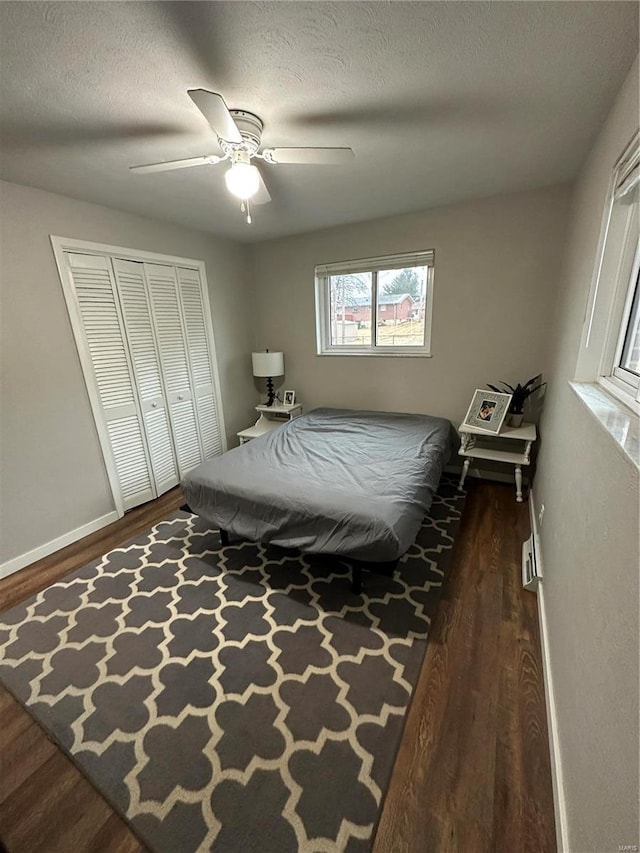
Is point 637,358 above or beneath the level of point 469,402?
above

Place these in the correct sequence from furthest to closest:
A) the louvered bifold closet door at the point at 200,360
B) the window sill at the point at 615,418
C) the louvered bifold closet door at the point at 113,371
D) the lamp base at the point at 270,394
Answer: the lamp base at the point at 270,394
the louvered bifold closet door at the point at 200,360
the louvered bifold closet door at the point at 113,371
the window sill at the point at 615,418

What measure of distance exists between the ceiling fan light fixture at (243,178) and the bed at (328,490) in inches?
60.9

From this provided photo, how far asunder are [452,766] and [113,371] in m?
3.06

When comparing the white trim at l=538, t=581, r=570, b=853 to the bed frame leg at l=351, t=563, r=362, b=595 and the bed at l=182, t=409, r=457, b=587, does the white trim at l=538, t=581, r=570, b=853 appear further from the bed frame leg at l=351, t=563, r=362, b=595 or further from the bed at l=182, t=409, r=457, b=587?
the bed frame leg at l=351, t=563, r=362, b=595

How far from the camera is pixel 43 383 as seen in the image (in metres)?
2.24

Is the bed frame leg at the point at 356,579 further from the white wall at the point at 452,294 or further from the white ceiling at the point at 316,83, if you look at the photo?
the white ceiling at the point at 316,83

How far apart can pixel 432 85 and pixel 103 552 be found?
321 cm

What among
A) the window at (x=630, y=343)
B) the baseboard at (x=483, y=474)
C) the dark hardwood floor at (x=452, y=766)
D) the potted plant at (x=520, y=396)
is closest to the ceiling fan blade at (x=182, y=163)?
the window at (x=630, y=343)

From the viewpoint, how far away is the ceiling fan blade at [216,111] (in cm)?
105

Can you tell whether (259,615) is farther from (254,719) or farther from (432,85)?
(432,85)

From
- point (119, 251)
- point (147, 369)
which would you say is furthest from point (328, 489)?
point (119, 251)

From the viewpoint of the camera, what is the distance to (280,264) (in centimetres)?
363

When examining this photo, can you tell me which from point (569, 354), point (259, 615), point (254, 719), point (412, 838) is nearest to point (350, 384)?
point (569, 354)

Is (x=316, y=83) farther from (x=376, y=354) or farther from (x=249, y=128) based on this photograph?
(x=376, y=354)
